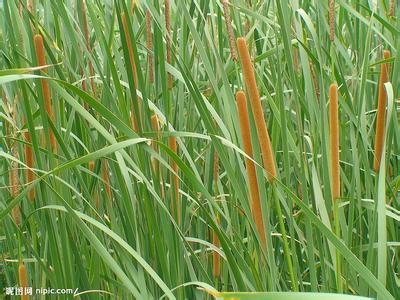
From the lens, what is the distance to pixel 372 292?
1.13 metres

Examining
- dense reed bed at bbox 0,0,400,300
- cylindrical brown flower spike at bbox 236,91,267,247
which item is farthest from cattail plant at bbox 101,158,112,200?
cylindrical brown flower spike at bbox 236,91,267,247

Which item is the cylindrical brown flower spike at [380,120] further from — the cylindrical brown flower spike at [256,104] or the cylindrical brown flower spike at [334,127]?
the cylindrical brown flower spike at [256,104]

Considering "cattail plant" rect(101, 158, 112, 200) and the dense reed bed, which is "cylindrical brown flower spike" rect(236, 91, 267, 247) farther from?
"cattail plant" rect(101, 158, 112, 200)

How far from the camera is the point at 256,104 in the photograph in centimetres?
86

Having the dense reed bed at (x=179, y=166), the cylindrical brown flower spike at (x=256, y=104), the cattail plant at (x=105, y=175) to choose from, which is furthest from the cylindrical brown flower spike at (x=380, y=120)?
the cattail plant at (x=105, y=175)

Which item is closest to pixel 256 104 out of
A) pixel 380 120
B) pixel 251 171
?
pixel 251 171

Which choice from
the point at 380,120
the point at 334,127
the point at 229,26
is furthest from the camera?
the point at 380,120

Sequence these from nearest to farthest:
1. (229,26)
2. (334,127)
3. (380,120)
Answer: (229,26) → (334,127) → (380,120)

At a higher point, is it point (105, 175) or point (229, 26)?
point (229, 26)

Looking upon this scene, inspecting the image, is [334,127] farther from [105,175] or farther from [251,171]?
[105,175]

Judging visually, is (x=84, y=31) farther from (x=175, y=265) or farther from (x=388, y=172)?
(x=388, y=172)

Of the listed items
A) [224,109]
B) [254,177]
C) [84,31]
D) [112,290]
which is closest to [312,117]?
[224,109]

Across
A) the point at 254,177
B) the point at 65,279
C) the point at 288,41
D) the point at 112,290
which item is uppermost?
the point at 288,41

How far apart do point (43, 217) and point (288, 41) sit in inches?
18.1
